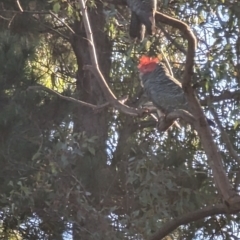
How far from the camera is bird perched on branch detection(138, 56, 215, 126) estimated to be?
Result: 329cm

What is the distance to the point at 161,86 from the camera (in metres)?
3.49

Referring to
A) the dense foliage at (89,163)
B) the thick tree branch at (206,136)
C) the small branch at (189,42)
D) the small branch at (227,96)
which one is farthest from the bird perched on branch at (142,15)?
the dense foliage at (89,163)

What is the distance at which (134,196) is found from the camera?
454 centimetres

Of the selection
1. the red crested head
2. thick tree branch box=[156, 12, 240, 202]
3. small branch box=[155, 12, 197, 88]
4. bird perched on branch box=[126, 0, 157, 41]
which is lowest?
thick tree branch box=[156, 12, 240, 202]

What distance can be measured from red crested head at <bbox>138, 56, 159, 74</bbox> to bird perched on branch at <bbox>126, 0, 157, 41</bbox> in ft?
1.58

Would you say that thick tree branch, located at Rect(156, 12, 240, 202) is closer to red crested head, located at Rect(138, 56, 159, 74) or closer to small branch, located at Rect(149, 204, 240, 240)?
small branch, located at Rect(149, 204, 240, 240)

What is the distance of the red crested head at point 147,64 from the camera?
3.64 metres

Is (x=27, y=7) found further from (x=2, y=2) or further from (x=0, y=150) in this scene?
(x=0, y=150)

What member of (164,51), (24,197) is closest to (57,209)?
(24,197)

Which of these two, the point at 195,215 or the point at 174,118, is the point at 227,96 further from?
the point at 195,215

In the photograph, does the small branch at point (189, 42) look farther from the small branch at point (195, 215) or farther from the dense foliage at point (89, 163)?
the dense foliage at point (89, 163)

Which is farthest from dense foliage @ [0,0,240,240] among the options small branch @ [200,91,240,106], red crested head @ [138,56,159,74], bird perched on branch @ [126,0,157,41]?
bird perched on branch @ [126,0,157,41]

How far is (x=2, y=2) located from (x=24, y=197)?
5.11ft

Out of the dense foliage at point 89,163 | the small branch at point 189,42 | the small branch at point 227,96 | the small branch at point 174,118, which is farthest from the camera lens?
the dense foliage at point 89,163
